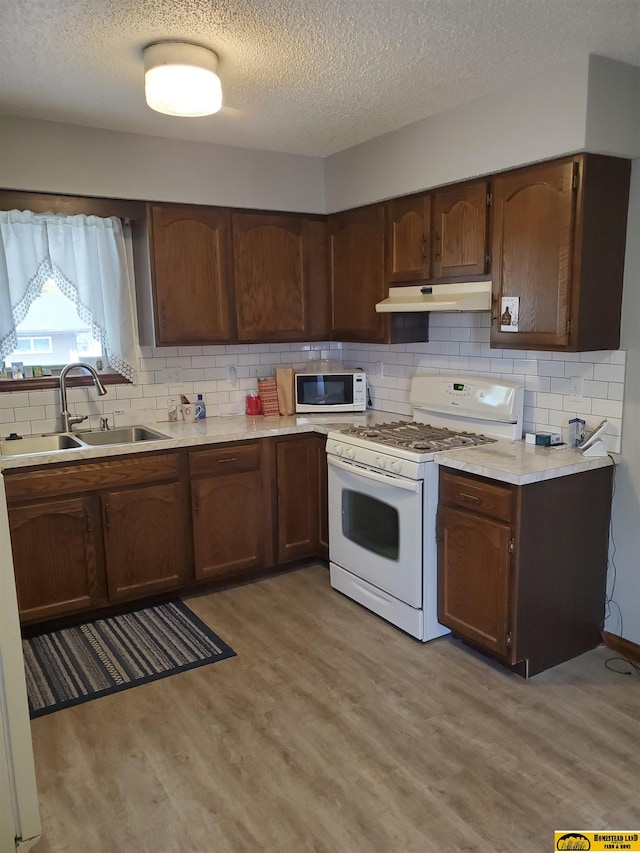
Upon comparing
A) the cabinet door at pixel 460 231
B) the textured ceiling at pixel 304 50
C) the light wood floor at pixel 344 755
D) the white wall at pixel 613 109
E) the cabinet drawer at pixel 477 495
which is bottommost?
the light wood floor at pixel 344 755

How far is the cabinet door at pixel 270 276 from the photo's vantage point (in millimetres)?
3889

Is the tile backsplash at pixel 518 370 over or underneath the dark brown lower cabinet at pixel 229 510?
over

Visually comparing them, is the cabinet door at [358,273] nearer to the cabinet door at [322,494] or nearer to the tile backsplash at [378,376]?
the tile backsplash at [378,376]

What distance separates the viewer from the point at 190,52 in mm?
2354

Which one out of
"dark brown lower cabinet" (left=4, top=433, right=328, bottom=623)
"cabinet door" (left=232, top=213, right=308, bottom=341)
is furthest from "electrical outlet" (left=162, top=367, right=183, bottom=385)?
"dark brown lower cabinet" (left=4, top=433, right=328, bottom=623)

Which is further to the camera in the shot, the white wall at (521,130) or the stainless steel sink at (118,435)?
the stainless steel sink at (118,435)

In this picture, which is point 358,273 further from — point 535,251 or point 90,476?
point 90,476

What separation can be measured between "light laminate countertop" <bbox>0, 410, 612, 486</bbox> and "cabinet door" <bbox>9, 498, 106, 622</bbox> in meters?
0.25

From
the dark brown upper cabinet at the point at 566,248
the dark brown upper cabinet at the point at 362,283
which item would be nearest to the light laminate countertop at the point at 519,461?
the dark brown upper cabinet at the point at 566,248

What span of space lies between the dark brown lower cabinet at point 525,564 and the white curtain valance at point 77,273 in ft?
6.72

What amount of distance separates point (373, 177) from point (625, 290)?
1.58 meters

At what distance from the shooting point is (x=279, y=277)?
404cm

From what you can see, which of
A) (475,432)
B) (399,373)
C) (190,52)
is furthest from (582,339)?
(190,52)

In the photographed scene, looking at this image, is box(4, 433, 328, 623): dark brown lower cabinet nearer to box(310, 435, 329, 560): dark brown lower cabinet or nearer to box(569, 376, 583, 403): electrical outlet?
box(310, 435, 329, 560): dark brown lower cabinet
